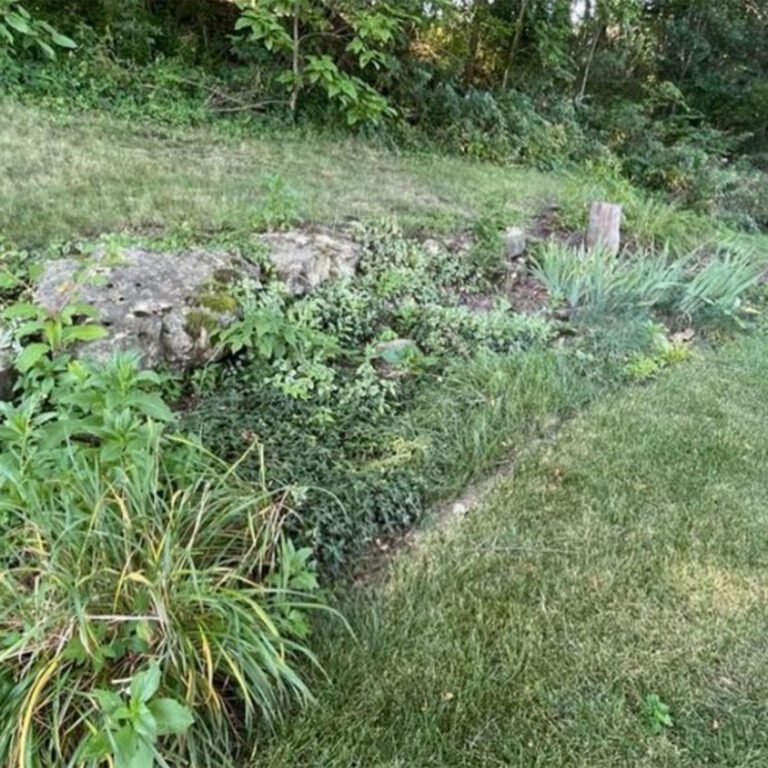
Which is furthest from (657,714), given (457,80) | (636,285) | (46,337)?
(457,80)

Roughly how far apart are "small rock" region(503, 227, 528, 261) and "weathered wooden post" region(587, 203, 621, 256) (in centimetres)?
51

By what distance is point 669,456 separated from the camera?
2676 millimetres

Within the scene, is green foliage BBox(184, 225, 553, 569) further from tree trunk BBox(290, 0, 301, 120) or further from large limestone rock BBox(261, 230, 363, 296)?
tree trunk BBox(290, 0, 301, 120)

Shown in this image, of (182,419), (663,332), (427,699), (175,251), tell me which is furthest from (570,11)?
(427,699)

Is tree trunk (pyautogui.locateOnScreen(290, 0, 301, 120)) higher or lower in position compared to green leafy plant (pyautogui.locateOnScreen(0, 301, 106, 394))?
higher

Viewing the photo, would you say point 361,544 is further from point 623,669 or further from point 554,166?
point 554,166

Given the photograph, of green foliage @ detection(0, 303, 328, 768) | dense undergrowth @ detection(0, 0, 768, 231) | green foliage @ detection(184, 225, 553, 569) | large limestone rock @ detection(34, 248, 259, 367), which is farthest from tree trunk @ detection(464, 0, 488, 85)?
green foliage @ detection(0, 303, 328, 768)

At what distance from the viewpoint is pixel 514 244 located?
14.5 feet

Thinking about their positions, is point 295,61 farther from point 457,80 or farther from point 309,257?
point 309,257

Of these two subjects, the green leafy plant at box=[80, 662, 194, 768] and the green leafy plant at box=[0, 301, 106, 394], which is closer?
the green leafy plant at box=[80, 662, 194, 768]

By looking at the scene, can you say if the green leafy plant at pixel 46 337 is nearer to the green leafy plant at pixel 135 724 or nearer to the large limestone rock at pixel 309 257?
the large limestone rock at pixel 309 257

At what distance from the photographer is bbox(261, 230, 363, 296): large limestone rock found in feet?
10.7

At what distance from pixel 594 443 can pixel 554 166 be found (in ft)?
19.6

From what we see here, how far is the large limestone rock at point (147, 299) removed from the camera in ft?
8.58
